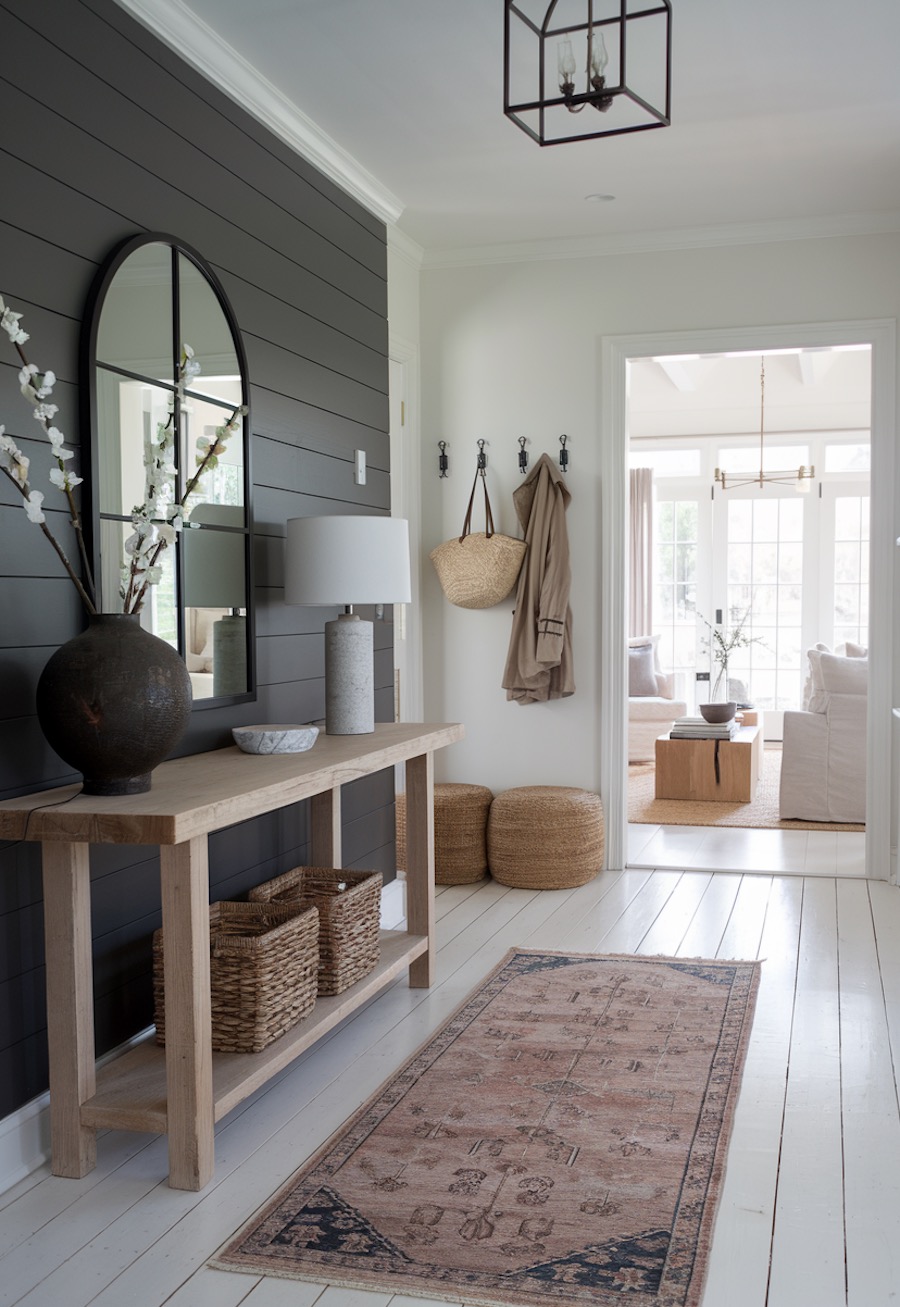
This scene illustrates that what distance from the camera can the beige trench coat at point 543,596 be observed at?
5039 mm

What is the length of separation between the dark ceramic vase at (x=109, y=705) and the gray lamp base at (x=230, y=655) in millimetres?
821

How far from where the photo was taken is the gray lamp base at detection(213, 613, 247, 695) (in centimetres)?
317

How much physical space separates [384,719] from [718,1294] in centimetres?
257

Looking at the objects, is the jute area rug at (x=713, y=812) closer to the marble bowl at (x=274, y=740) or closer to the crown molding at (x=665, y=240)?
the crown molding at (x=665, y=240)

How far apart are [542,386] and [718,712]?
2.70m

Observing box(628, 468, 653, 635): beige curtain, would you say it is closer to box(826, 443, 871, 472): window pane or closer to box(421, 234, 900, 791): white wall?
box(826, 443, 871, 472): window pane

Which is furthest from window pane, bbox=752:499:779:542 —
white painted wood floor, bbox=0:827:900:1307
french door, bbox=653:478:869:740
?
white painted wood floor, bbox=0:827:900:1307

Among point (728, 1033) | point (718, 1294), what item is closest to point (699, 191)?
point (728, 1033)

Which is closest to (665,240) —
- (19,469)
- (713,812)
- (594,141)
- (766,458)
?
(594,141)

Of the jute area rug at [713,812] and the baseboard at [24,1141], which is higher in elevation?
the baseboard at [24,1141]

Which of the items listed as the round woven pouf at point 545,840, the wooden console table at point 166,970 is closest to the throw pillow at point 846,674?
the round woven pouf at point 545,840

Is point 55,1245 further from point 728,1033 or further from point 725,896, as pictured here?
point 725,896

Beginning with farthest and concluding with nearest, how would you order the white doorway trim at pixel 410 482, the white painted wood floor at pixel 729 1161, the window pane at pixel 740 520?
the window pane at pixel 740 520, the white doorway trim at pixel 410 482, the white painted wood floor at pixel 729 1161

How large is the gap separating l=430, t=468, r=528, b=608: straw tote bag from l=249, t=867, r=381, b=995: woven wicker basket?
1.99 metres
